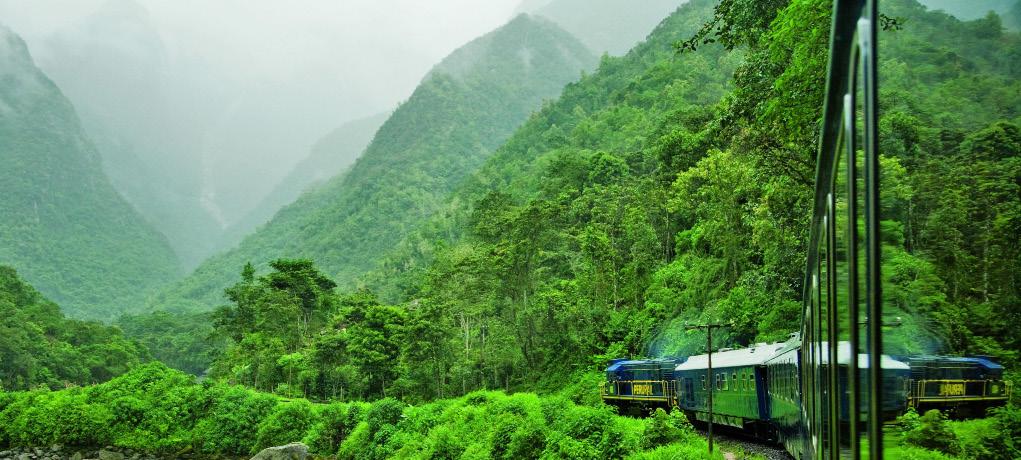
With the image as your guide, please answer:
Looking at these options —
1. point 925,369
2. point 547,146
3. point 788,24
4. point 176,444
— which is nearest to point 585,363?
point 176,444

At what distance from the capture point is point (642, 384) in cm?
1695

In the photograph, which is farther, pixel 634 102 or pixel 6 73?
pixel 6 73

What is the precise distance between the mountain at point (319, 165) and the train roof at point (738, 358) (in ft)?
514

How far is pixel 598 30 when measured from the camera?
155 meters

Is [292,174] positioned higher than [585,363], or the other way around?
[292,174]

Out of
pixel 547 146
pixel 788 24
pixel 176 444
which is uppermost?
pixel 547 146

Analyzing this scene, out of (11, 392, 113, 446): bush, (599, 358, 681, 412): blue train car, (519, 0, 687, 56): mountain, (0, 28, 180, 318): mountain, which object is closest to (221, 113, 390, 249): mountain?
(0, 28, 180, 318): mountain

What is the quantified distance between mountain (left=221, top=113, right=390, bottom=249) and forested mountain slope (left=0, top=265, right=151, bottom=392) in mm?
115877

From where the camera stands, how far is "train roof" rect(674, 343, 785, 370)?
10.8 m

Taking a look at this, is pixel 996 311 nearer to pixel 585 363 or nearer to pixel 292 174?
pixel 585 363

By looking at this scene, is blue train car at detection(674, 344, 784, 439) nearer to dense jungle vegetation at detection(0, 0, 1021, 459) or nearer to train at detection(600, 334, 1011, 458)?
train at detection(600, 334, 1011, 458)

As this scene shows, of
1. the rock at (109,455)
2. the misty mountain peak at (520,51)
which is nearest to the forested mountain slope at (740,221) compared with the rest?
the rock at (109,455)

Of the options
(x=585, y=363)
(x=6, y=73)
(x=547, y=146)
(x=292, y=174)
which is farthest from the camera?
(x=292, y=174)

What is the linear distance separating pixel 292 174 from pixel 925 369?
187566 mm
